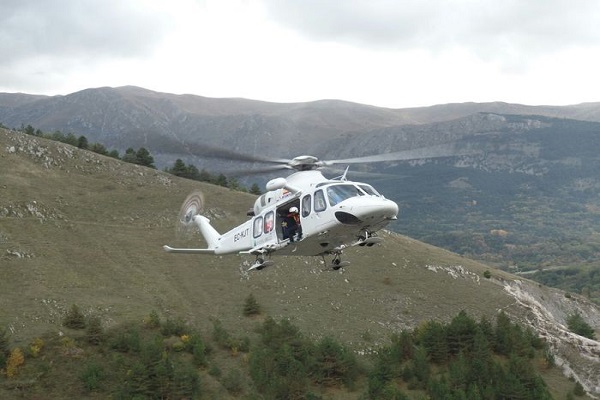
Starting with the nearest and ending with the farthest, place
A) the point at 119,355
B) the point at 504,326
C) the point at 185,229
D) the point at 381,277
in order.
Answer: the point at 185,229
the point at 119,355
the point at 504,326
the point at 381,277

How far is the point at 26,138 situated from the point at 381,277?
6649 cm

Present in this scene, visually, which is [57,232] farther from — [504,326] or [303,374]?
[504,326]

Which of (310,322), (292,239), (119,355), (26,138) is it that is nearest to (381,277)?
(310,322)

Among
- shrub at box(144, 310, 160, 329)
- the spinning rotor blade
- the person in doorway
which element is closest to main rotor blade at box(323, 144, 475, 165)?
the spinning rotor blade

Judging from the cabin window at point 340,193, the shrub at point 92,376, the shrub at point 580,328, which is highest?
the cabin window at point 340,193

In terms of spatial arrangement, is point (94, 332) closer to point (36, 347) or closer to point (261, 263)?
point (36, 347)

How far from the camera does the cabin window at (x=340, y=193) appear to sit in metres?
32.9

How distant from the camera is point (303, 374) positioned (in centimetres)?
5788

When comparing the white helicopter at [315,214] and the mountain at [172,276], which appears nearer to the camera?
the white helicopter at [315,214]

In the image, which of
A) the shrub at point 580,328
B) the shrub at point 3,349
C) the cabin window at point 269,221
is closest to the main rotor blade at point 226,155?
the cabin window at point 269,221

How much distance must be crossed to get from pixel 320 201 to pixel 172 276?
161ft

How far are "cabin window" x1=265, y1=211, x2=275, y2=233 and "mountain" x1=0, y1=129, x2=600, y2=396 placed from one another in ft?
99.1

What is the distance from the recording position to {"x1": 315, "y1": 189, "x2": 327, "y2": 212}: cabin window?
33.2m

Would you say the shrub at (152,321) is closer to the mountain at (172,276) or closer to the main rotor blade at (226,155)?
the mountain at (172,276)
